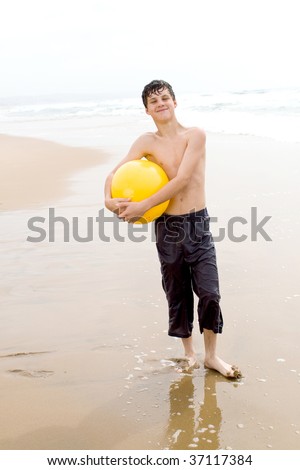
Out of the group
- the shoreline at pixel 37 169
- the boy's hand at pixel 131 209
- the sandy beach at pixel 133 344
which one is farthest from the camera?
the shoreline at pixel 37 169

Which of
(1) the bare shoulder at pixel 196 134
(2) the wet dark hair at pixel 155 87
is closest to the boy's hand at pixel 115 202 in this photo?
(1) the bare shoulder at pixel 196 134

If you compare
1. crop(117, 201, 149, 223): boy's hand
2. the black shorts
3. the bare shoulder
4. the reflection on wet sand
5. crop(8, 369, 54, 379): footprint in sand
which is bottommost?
the reflection on wet sand

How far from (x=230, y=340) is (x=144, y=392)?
85 cm

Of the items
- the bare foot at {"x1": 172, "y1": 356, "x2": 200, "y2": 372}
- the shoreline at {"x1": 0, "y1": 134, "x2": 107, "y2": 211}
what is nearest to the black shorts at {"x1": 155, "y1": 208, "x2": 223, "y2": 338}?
the bare foot at {"x1": 172, "y1": 356, "x2": 200, "y2": 372}

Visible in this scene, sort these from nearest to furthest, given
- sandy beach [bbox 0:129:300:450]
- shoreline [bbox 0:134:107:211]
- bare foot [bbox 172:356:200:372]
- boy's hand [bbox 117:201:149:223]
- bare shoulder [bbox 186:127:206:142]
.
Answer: sandy beach [bbox 0:129:300:450], boy's hand [bbox 117:201:149:223], bare shoulder [bbox 186:127:206:142], bare foot [bbox 172:356:200:372], shoreline [bbox 0:134:107:211]

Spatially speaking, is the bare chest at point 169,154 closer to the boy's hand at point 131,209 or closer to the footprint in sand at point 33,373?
the boy's hand at point 131,209

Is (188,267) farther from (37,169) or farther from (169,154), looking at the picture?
(37,169)

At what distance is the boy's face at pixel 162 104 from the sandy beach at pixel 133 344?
1533 millimetres

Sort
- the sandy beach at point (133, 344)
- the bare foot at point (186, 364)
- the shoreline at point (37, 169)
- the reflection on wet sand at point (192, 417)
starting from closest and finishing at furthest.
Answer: the reflection on wet sand at point (192, 417)
the sandy beach at point (133, 344)
the bare foot at point (186, 364)
the shoreline at point (37, 169)

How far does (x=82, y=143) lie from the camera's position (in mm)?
17031

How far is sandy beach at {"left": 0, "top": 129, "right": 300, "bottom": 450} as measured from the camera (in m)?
2.82

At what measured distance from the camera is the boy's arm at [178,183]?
3.18m

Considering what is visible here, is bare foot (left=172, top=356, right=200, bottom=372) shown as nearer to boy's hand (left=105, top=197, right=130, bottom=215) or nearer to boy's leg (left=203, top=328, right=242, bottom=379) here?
boy's leg (left=203, top=328, right=242, bottom=379)

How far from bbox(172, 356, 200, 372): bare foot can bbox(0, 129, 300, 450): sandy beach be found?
51 mm
